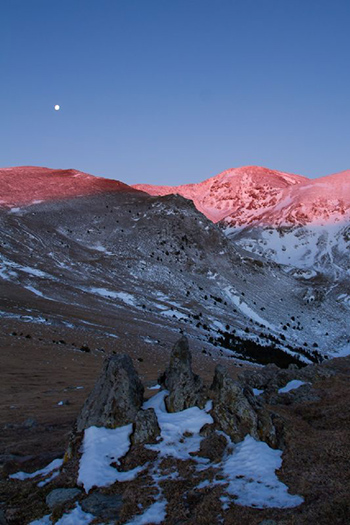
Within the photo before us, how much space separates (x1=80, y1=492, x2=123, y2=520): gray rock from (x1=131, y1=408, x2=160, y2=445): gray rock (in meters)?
2.28

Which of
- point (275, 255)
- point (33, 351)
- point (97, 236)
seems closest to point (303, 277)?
point (275, 255)

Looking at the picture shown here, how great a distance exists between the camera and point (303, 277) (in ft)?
400

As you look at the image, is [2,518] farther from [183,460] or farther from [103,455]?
[183,460]

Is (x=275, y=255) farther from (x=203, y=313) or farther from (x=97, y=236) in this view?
(x=203, y=313)

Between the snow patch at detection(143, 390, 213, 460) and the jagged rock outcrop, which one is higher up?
the jagged rock outcrop

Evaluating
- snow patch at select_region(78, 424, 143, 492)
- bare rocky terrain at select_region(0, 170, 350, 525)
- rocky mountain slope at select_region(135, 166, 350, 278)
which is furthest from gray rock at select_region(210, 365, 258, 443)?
rocky mountain slope at select_region(135, 166, 350, 278)

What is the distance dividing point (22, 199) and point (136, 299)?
60.0 metres

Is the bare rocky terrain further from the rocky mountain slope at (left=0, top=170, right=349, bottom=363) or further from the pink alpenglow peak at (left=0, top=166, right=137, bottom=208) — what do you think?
the pink alpenglow peak at (left=0, top=166, right=137, bottom=208)

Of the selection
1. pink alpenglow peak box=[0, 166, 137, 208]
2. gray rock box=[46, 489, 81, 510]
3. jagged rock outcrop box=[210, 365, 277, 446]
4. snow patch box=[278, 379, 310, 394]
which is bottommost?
gray rock box=[46, 489, 81, 510]

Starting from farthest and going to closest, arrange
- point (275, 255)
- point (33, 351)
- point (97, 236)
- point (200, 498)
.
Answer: point (275, 255), point (97, 236), point (33, 351), point (200, 498)

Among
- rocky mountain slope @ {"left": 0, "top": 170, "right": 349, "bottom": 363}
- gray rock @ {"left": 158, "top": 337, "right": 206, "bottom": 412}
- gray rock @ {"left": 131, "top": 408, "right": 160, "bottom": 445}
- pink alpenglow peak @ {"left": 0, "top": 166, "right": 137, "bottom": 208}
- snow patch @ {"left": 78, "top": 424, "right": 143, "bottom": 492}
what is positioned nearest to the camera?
snow patch @ {"left": 78, "top": 424, "right": 143, "bottom": 492}

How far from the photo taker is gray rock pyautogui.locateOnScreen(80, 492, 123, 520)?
9.81 metres

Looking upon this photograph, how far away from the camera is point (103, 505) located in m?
10.2

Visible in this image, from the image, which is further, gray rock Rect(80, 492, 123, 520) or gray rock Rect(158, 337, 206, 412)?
gray rock Rect(158, 337, 206, 412)
